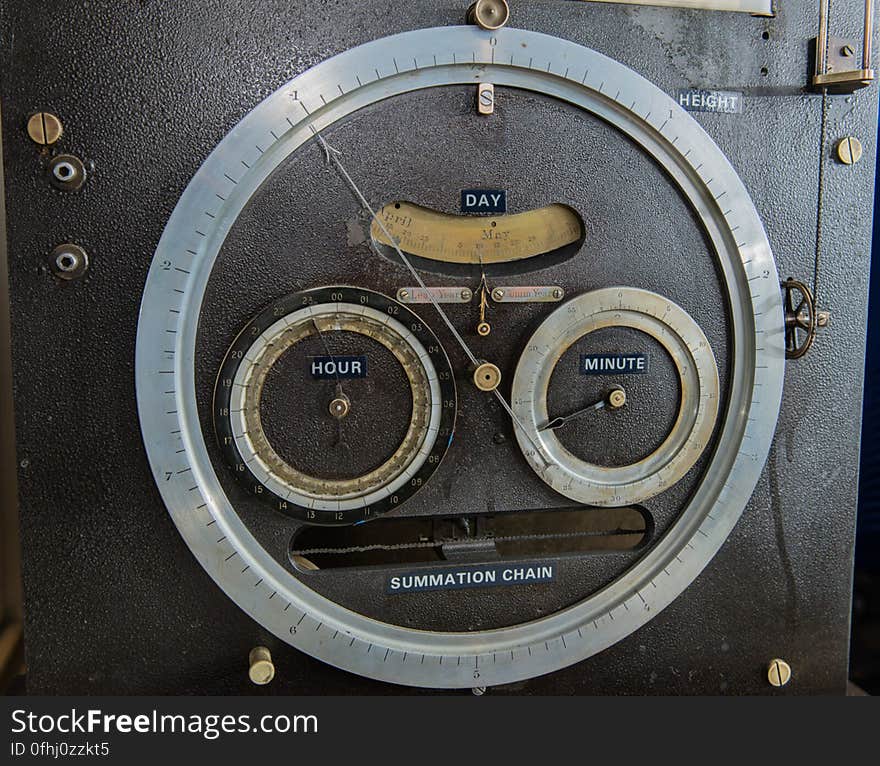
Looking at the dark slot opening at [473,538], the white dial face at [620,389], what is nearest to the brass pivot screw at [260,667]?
the dark slot opening at [473,538]

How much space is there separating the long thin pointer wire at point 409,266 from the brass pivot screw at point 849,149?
0.77 metres

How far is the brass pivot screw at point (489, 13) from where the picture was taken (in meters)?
1.30

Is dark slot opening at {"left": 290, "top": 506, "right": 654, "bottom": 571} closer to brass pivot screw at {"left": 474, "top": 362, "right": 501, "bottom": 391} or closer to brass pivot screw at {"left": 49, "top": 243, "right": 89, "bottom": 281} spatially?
brass pivot screw at {"left": 474, "top": 362, "right": 501, "bottom": 391}

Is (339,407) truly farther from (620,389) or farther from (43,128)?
(43,128)

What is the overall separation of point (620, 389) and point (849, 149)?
62 centimetres

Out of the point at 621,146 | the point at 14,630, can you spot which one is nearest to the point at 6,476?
the point at 14,630

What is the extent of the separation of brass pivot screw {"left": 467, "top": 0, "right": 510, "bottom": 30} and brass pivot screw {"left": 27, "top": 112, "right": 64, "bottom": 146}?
67cm

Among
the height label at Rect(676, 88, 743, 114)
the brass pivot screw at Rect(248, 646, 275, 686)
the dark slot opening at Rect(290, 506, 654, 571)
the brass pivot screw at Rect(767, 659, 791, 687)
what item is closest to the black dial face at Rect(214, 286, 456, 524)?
the dark slot opening at Rect(290, 506, 654, 571)

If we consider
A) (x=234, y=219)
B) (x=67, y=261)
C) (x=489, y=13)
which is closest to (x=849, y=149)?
(x=489, y=13)

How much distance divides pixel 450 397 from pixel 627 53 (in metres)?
0.66

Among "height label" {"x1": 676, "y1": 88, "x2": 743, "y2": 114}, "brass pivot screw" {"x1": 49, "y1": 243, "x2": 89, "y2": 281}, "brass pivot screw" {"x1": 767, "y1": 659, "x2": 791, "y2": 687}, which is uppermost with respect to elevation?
"height label" {"x1": 676, "y1": 88, "x2": 743, "y2": 114}

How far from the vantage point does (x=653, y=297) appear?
1.42 metres

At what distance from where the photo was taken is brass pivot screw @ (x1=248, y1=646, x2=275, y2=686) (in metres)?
1.33

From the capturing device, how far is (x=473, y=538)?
58.6 inches
